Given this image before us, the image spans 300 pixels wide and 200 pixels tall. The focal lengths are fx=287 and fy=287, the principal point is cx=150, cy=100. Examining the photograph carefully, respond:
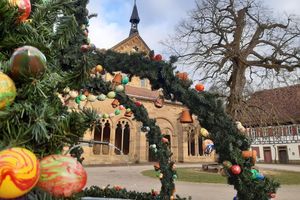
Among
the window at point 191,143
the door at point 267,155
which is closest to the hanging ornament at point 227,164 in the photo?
the window at point 191,143

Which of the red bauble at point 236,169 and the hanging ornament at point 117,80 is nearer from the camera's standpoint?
the red bauble at point 236,169

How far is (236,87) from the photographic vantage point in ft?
48.2

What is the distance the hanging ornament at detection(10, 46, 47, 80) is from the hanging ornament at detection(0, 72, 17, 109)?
0.08m

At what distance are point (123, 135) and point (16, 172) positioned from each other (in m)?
25.6

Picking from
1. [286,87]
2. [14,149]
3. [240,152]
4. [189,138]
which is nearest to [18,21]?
[14,149]

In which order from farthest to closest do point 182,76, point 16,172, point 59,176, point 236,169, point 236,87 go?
point 236,87 → point 182,76 → point 236,169 → point 59,176 → point 16,172

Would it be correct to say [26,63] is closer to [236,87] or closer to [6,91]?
[6,91]

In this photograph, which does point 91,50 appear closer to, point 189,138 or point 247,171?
point 247,171

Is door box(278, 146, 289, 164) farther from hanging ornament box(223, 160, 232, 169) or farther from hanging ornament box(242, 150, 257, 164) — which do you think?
hanging ornament box(223, 160, 232, 169)

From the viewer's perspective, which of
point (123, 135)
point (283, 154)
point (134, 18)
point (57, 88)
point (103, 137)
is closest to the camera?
point (57, 88)

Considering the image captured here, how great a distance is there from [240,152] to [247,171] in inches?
8.7

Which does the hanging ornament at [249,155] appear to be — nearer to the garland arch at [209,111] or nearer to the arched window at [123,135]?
the garland arch at [209,111]

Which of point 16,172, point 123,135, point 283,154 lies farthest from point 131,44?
point 16,172

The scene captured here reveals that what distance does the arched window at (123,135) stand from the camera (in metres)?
26.2
